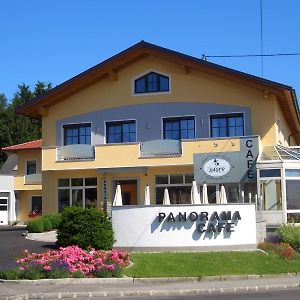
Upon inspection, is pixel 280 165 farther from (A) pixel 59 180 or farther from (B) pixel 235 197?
(A) pixel 59 180

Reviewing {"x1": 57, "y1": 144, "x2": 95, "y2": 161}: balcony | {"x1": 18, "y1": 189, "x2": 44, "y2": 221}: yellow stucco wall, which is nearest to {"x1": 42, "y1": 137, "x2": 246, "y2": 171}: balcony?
{"x1": 57, "y1": 144, "x2": 95, "y2": 161}: balcony

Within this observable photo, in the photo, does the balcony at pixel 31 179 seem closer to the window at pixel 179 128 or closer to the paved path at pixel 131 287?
the window at pixel 179 128

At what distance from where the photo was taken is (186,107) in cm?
3219

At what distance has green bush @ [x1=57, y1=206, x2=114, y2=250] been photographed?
70.9 ft

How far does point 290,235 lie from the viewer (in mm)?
23453

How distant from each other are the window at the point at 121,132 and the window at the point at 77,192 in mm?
2537

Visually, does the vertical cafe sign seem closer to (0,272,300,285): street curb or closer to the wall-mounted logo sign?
the wall-mounted logo sign

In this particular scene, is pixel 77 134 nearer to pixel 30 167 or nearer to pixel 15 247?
pixel 15 247

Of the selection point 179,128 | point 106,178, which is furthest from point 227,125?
point 106,178

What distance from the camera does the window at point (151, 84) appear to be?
32.8m

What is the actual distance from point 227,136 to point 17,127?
44.4 m

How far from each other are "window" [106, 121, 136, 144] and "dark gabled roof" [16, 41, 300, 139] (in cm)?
293

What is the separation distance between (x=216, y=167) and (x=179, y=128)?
3.36 meters

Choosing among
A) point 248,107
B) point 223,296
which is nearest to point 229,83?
point 248,107
